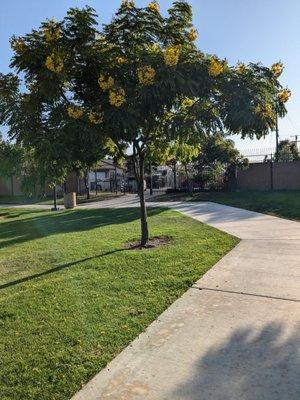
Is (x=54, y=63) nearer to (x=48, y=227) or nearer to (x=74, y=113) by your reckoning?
(x=74, y=113)

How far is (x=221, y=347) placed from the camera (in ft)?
12.1

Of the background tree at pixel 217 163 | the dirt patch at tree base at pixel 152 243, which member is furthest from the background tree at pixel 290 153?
the dirt patch at tree base at pixel 152 243

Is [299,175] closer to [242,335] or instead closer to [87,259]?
[87,259]

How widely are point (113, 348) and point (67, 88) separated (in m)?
4.72

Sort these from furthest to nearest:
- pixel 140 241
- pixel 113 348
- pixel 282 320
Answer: pixel 140 241 < pixel 282 320 < pixel 113 348

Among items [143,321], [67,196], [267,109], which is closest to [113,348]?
[143,321]

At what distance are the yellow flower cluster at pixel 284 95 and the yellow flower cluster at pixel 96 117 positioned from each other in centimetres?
296

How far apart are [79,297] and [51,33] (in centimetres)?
390

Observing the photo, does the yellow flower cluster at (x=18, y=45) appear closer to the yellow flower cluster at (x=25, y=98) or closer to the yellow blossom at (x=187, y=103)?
the yellow flower cluster at (x=25, y=98)

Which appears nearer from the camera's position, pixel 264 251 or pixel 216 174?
pixel 264 251

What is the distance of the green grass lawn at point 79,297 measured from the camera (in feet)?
11.6

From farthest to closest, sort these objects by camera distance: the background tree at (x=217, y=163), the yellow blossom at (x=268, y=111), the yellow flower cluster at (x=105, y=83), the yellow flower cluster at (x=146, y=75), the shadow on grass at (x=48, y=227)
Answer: the background tree at (x=217, y=163) → the shadow on grass at (x=48, y=227) → the yellow blossom at (x=268, y=111) → the yellow flower cluster at (x=105, y=83) → the yellow flower cluster at (x=146, y=75)

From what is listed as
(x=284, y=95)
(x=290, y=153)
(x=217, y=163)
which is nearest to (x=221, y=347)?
(x=284, y=95)

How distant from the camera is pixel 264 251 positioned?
711 centimetres
